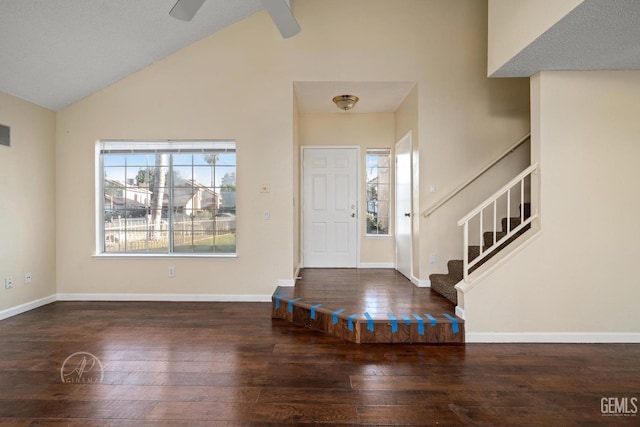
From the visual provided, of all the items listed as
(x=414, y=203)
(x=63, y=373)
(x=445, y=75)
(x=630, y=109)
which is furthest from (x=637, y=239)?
(x=63, y=373)

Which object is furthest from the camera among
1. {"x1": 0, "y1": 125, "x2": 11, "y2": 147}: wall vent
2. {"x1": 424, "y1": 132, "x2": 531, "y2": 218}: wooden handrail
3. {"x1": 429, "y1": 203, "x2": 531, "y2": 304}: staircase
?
{"x1": 424, "y1": 132, "x2": 531, "y2": 218}: wooden handrail

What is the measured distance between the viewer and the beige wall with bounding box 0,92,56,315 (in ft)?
12.3

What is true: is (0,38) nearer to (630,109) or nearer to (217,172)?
(217,172)

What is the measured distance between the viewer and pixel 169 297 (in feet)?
14.3

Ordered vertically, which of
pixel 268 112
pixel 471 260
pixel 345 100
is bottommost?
pixel 471 260

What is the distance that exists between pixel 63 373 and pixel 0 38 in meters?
2.78

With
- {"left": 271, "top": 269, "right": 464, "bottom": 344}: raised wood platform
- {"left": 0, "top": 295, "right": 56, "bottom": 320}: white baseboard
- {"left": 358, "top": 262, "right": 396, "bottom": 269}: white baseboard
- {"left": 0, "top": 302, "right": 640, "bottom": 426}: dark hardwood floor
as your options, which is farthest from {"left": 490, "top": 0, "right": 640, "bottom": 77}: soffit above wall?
{"left": 0, "top": 295, "right": 56, "bottom": 320}: white baseboard

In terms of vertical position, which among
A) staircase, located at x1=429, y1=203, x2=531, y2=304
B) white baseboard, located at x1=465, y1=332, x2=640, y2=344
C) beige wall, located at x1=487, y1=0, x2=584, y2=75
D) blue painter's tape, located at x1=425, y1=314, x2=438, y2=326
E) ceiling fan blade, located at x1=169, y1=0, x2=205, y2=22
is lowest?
white baseboard, located at x1=465, y1=332, x2=640, y2=344

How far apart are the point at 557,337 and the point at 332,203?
3.42 metres

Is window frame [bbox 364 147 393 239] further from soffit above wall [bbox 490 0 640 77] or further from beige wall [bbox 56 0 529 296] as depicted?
soffit above wall [bbox 490 0 640 77]

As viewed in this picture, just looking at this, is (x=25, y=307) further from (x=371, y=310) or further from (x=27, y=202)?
(x=371, y=310)

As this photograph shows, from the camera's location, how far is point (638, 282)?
306 centimetres

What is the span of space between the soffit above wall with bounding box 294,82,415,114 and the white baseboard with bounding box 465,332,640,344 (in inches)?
116

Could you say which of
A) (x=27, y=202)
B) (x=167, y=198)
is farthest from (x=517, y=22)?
(x=27, y=202)
